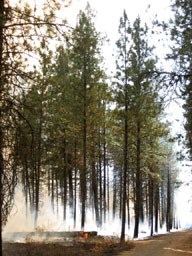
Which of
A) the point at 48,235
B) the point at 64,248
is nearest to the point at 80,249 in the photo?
the point at 64,248

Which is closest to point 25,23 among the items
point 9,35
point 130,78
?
point 9,35

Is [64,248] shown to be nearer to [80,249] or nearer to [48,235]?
[80,249]

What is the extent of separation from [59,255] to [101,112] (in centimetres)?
1448

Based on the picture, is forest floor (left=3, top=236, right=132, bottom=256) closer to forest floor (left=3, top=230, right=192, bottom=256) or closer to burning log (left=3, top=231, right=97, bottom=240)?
forest floor (left=3, top=230, right=192, bottom=256)

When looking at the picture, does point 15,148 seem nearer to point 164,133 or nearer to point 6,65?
point 6,65

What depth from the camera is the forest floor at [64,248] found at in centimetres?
1289

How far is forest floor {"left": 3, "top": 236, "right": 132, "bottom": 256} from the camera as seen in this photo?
12895 millimetres

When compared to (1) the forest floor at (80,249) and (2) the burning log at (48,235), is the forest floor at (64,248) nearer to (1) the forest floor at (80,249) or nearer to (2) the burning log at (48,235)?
(1) the forest floor at (80,249)

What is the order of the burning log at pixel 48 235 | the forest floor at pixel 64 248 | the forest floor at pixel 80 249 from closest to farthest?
the forest floor at pixel 64 248, the forest floor at pixel 80 249, the burning log at pixel 48 235

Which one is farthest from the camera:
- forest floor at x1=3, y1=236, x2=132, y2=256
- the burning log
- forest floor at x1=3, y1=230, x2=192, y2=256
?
the burning log

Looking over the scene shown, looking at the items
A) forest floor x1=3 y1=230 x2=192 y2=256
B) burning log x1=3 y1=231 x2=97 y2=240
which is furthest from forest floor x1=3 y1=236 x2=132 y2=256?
burning log x1=3 y1=231 x2=97 y2=240

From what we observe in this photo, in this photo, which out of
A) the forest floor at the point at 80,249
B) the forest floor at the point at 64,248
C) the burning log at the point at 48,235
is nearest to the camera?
the forest floor at the point at 64,248

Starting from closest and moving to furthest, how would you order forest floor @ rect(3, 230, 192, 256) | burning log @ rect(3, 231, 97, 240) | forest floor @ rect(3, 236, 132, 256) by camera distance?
forest floor @ rect(3, 236, 132, 256) < forest floor @ rect(3, 230, 192, 256) < burning log @ rect(3, 231, 97, 240)

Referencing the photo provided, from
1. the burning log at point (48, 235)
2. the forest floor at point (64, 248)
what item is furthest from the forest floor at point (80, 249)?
the burning log at point (48, 235)
